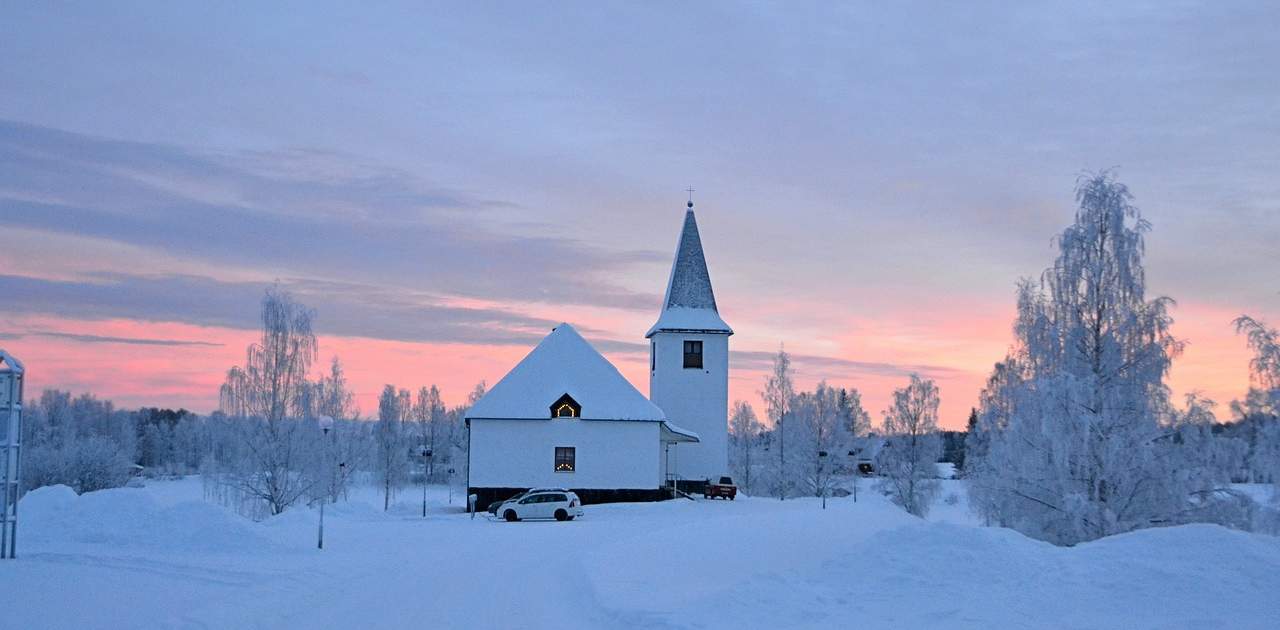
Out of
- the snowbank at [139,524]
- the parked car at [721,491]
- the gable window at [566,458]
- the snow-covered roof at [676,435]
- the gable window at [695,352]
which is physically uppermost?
the gable window at [695,352]

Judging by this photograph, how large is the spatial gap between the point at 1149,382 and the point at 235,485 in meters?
32.8

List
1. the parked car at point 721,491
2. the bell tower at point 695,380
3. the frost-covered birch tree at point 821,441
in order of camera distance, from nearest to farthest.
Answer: the parked car at point 721,491 → the bell tower at point 695,380 → the frost-covered birch tree at point 821,441

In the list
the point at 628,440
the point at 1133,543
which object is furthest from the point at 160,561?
the point at 628,440

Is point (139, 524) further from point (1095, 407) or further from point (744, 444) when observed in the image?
point (744, 444)

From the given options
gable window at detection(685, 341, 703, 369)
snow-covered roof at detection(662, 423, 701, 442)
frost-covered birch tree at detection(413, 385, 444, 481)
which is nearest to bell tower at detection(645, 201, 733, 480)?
gable window at detection(685, 341, 703, 369)

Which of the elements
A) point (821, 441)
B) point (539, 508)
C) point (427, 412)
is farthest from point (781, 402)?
point (427, 412)

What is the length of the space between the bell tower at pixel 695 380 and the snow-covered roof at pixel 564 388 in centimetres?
611

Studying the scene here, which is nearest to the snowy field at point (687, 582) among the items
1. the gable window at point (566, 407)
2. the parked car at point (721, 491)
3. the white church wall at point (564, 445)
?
the white church wall at point (564, 445)

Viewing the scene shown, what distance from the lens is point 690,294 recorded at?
60969 millimetres

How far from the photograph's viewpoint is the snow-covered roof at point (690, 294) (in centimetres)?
5991

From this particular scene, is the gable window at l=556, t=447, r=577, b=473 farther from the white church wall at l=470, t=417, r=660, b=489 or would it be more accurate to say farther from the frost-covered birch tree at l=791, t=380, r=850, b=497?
the frost-covered birch tree at l=791, t=380, r=850, b=497

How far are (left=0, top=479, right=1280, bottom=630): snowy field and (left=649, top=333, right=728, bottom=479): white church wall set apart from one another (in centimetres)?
3336

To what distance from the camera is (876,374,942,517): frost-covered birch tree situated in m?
56.5

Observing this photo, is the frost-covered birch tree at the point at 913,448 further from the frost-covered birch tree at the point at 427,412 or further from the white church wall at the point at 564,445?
the frost-covered birch tree at the point at 427,412
